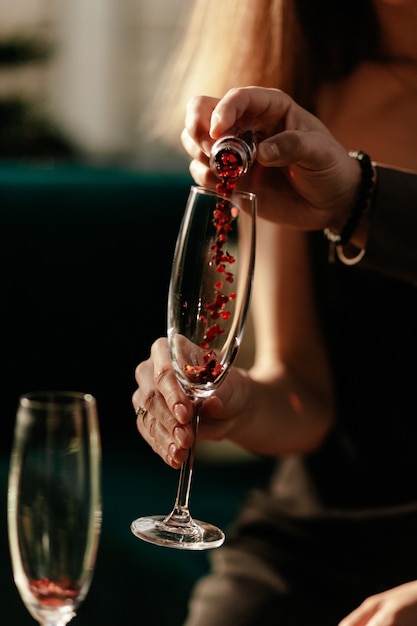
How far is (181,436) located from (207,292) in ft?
0.52

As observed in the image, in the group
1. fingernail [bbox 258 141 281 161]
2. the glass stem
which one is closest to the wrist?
fingernail [bbox 258 141 281 161]

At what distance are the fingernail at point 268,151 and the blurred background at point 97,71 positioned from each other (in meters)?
3.45

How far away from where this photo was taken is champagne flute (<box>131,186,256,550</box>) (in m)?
0.93

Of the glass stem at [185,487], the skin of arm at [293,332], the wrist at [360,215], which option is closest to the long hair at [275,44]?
the skin of arm at [293,332]

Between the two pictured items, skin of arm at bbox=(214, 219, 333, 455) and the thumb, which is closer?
the thumb

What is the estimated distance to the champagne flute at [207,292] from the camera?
0.93 metres

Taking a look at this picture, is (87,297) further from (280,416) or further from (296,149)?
(296,149)

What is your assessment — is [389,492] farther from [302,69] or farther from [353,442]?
[302,69]

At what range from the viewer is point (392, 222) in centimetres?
112

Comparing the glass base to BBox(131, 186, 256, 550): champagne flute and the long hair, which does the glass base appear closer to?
BBox(131, 186, 256, 550): champagne flute

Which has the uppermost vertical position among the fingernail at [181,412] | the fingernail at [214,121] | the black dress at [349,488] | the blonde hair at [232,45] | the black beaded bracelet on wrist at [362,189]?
the blonde hair at [232,45]

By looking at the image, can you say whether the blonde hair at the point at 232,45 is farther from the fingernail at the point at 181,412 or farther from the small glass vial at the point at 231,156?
the fingernail at the point at 181,412

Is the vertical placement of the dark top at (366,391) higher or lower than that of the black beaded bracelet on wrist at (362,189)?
lower

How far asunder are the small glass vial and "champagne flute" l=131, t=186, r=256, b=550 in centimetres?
3
